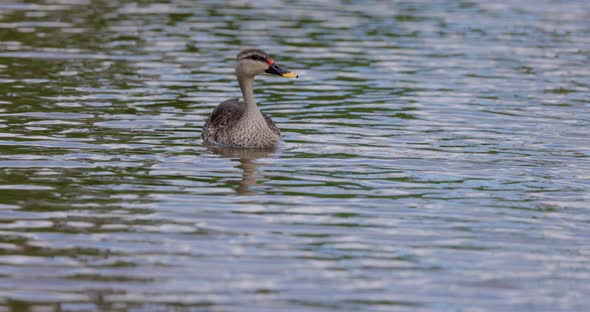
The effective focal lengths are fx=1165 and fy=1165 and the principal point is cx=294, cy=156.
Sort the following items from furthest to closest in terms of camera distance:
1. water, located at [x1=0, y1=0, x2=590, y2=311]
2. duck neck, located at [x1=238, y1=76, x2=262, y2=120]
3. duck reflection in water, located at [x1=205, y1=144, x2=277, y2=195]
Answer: duck neck, located at [x1=238, y1=76, x2=262, y2=120] < duck reflection in water, located at [x1=205, y1=144, x2=277, y2=195] < water, located at [x1=0, y1=0, x2=590, y2=311]

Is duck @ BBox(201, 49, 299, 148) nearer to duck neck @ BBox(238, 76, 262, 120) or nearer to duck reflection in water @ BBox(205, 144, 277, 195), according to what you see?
duck neck @ BBox(238, 76, 262, 120)

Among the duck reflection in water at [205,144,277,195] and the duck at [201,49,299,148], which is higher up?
the duck at [201,49,299,148]

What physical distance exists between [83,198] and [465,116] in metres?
8.49

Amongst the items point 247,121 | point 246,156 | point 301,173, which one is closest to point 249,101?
point 247,121

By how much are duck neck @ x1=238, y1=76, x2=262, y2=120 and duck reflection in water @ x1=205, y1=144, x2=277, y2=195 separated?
1.76ft

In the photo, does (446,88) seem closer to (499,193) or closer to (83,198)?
(499,193)

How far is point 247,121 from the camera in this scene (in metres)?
17.4

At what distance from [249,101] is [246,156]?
1.23 meters

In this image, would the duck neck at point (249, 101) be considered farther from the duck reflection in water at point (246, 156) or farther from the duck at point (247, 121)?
the duck reflection in water at point (246, 156)

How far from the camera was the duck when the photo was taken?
56.6 ft

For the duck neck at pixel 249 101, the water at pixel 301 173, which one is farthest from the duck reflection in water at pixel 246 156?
the duck neck at pixel 249 101

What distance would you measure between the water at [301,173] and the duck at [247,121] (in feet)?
1.05

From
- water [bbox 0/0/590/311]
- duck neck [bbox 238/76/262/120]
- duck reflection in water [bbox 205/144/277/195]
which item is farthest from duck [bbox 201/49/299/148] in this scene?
water [bbox 0/0/590/311]

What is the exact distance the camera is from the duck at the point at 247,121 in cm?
1725
